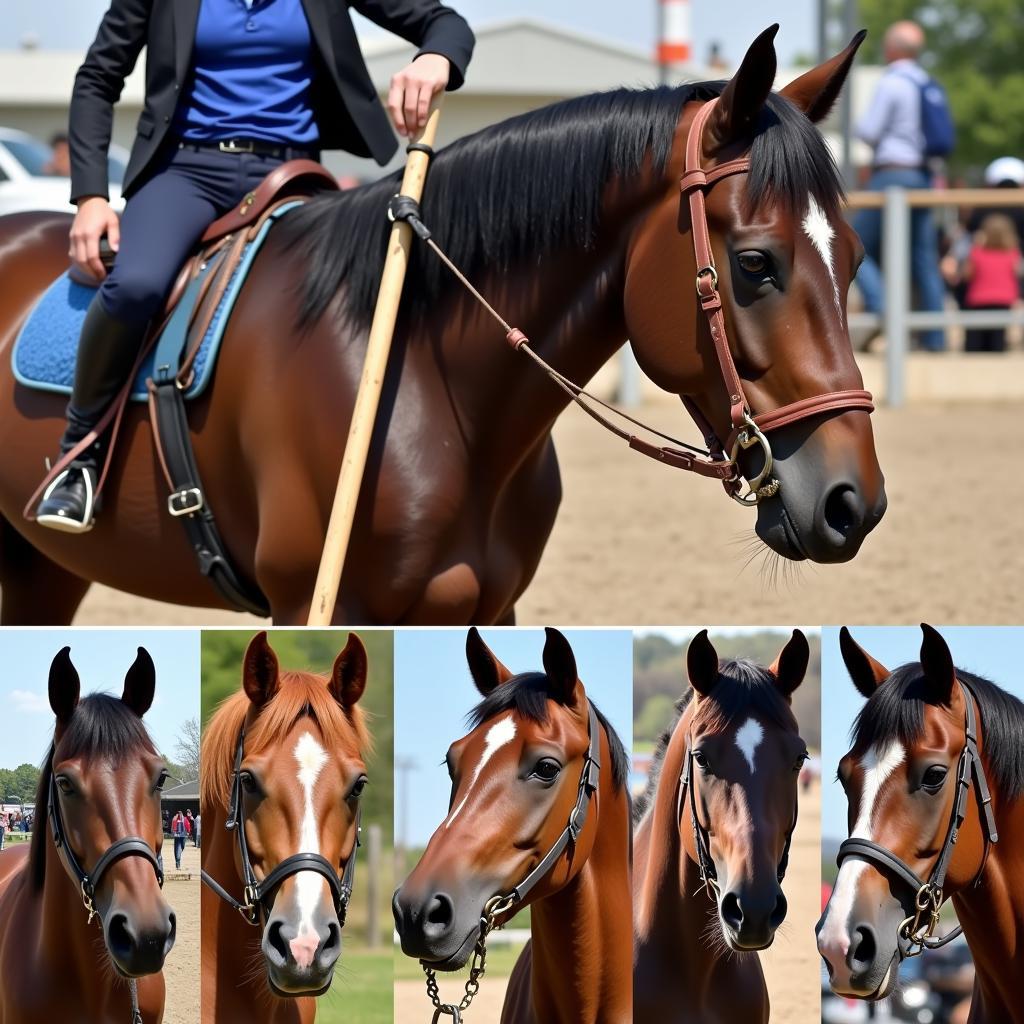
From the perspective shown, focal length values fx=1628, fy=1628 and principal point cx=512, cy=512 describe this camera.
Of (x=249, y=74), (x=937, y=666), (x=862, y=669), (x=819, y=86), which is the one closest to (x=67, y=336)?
(x=249, y=74)

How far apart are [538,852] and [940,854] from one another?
0.65m

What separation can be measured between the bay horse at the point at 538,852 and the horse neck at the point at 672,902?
44 mm

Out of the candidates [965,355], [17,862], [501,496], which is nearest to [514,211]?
[501,496]

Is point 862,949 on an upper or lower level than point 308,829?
lower

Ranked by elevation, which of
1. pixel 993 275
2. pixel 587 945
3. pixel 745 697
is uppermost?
pixel 745 697

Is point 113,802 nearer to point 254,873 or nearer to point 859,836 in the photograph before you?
point 254,873

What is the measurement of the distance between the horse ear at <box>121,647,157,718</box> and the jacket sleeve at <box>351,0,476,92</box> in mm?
1660

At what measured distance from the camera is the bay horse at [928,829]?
2.60 meters

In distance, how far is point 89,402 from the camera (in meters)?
3.80

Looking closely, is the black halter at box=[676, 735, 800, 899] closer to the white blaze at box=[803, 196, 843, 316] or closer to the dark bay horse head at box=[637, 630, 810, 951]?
the dark bay horse head at box=[637, 630, 810, 951]

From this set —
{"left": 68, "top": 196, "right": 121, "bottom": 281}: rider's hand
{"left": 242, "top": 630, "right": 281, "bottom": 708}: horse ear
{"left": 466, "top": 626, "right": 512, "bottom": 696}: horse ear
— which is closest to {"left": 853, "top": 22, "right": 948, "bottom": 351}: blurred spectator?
{"left": 68, "top": 196, "right": 121, "bottom": 281}: rider's hand

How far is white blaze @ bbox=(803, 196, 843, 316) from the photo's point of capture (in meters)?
3.04

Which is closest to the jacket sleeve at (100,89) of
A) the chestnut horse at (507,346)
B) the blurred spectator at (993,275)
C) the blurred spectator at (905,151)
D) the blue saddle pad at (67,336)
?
the blue saddle pad at (67,336)

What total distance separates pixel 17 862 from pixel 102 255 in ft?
5.34
